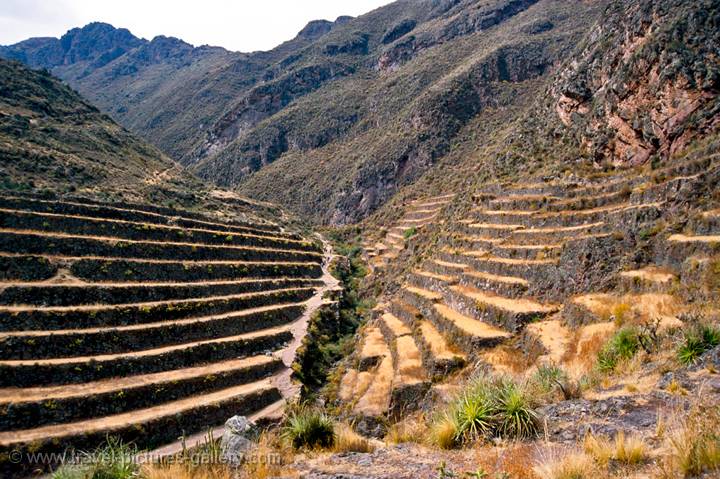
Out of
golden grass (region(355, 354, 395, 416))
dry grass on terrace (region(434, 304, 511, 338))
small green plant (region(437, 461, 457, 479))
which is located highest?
small green plant (region(437, 461, 457, 479))

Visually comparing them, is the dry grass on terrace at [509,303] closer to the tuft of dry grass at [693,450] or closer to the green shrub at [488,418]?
the green shrub at [488,418]

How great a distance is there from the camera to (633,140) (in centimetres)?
2820

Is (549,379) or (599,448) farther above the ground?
(599,448)

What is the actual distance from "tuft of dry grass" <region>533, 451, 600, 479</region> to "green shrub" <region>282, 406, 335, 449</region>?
12.6 ft

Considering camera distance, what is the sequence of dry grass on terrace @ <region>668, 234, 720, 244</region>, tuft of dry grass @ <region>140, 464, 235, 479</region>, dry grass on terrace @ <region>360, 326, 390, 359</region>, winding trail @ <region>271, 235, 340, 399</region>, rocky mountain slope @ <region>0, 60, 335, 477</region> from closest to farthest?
tuft of dry grass @ <region>140, 464, 235, 479</region> < dry grass on terrace @ <region>668, 234, 720, 244</region> < rocky mountain slope @ <region>0, 60, 335, 477</region> < dry grass on terrace @ <region>360, 326, 390, 359</region> < winding trail @ <region>271, 235, 340, 399</region>

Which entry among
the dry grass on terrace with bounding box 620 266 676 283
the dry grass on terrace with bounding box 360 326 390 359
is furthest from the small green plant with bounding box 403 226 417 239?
the dry grass on terrace with bounding box 620 266 676 283

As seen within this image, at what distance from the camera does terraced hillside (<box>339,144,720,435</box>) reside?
49.2ft

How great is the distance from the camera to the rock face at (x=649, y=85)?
24.7 metres

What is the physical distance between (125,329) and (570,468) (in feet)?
82.6

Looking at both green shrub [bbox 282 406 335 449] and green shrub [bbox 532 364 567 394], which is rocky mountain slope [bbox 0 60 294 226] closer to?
green shrub [bbox 282 406 335 449]

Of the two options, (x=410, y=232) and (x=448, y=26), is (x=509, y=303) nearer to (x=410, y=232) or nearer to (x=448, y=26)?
(x=410, y=232)

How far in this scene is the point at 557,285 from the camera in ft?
64.6

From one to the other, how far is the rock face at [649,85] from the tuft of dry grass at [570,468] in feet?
87.1

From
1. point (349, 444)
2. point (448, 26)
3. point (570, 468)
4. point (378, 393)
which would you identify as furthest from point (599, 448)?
point (448, 26)
